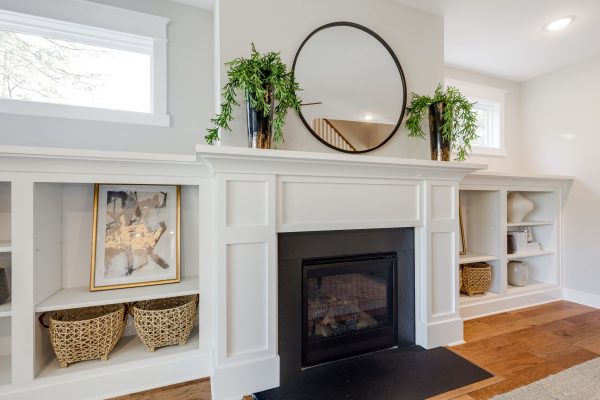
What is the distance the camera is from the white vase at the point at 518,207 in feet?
9.37

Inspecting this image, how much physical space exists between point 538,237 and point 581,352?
152cm

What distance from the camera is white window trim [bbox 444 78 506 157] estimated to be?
3070 millimetres

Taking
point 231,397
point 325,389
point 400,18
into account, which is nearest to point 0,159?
point 231,397

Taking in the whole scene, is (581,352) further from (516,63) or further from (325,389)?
(516,63)

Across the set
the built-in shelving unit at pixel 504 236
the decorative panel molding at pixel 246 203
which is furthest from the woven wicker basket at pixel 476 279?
the decorative panel molding at pixel 246 203

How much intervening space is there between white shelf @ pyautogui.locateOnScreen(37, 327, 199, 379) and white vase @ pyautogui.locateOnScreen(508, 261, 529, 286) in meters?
3.00

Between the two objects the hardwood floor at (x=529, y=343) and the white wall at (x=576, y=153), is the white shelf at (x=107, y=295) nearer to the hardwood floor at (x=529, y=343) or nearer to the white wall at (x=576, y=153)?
the hardwood floor at (x=529, y=343)

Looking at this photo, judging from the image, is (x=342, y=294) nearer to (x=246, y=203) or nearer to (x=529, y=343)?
(x=246, y=203)

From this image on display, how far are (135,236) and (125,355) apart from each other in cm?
69

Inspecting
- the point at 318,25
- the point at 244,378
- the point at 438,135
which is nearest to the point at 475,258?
the point at 438,135

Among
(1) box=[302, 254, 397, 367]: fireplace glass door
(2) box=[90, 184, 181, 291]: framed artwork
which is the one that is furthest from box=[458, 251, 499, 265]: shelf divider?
(2) box=[90, 184, 181, 291]: framed artwork

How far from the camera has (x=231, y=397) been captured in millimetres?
1479

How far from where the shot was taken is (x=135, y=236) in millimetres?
1792

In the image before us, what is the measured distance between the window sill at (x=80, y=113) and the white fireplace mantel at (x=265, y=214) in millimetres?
628
